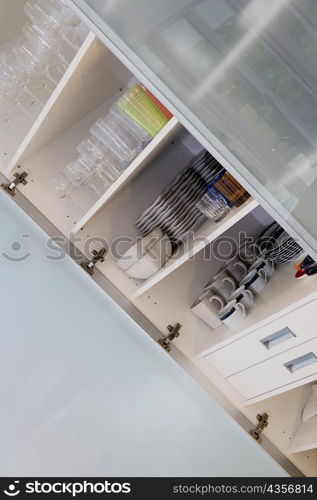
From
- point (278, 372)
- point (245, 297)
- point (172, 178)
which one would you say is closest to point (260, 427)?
point (278, 372)

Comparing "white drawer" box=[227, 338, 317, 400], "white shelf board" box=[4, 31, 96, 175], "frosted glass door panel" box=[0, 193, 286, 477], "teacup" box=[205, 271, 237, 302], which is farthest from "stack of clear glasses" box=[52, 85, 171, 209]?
"white drawer" box=[227, 338, 317, 400]

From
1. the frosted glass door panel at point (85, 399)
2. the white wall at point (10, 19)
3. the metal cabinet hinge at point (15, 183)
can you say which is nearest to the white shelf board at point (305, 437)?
the frosted glass door panel at point (85, 399)

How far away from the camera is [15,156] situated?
2023mm

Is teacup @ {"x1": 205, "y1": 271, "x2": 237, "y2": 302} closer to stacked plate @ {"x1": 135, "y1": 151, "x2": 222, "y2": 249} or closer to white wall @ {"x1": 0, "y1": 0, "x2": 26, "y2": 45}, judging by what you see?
stacked plate @ {"x1": 135, "y1": 151, "x2": 222, "y2": 249}

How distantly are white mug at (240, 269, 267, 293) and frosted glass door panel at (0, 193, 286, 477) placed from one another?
480mm

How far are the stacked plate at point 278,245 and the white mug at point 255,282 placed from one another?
73mm

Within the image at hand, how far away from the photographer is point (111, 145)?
192 cm

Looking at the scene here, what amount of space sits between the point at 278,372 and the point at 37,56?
1297 millimetres

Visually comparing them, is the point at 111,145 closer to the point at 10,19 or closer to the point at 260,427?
the point at 10,19

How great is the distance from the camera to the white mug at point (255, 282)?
6.17 ft

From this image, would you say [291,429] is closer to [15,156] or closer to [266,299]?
[266,299]

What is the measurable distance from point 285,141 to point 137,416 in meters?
1.30

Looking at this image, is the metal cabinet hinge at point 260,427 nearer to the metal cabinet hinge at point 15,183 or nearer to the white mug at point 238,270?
the white mug at point 238,270

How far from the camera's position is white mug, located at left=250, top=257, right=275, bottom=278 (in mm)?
1903
